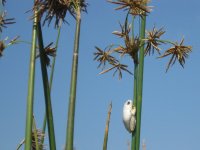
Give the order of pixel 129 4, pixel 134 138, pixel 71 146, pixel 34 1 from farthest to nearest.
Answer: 1. pixel 34 1
2. pixel 129 4
3. pixel 134 138
4. pixel 71 146

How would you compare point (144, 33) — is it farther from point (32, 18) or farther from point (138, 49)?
point (32, 18)

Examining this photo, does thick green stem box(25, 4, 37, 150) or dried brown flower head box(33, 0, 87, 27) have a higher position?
dried brown flower head box(33, 0, 87, 27)

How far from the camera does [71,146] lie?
2.38m

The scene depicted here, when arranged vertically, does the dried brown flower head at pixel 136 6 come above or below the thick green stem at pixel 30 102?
above

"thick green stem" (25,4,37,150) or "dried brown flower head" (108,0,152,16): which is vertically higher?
"dried brown flower head" (108,0,152,16)

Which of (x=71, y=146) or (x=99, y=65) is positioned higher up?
(x=99, y=65)

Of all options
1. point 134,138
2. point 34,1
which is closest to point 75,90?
point 134,138

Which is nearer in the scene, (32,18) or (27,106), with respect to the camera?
(27,106)

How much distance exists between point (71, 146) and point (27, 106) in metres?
0.50

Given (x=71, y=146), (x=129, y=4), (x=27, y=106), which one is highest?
(x=129, y=4)

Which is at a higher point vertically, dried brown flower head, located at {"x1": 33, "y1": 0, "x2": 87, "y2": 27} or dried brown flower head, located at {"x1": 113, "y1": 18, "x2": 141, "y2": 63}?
dried brown flower head, located at {"x1": 33, "y1": 0, "x2": 87, "y2": 27}

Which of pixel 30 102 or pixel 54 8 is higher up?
pixel 54 8

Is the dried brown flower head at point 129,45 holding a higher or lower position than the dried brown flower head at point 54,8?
lower

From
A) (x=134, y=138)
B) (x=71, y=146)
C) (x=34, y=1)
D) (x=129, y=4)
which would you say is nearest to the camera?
(x=71, y=146)
